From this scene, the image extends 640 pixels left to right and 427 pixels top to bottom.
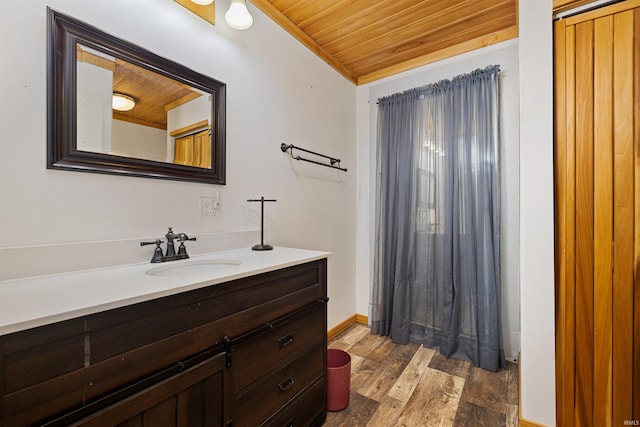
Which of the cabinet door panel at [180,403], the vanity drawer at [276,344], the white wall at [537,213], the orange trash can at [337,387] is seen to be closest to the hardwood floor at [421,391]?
the orange trash can at [337,387]

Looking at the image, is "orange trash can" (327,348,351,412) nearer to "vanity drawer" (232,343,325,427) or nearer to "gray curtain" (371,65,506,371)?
"vanity drawer" (232,343,325,427)

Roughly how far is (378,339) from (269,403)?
1.60m

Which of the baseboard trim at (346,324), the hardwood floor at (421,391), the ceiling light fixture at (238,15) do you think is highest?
the ceiling light fixture at (238,15)

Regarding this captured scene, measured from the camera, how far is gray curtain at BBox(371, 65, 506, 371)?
7.09ft

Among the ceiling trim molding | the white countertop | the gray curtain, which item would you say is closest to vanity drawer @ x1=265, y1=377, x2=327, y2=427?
the white countertop

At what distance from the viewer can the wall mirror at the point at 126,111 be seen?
1.06m

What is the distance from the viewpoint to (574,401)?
1.37 meters

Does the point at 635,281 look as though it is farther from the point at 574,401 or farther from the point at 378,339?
the point at 378,339

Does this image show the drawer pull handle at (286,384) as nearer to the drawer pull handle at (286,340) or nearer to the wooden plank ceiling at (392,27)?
the drawer pull handle at (286,340)

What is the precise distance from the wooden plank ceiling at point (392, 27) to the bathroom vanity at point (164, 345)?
5.78ft

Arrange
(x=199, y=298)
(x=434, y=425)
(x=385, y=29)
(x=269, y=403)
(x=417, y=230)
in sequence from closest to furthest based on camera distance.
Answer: (x=199, y=298) → (x=269, y=403) → (x=434, y=425) → (x=385, y=29) → (x=417, y=230)

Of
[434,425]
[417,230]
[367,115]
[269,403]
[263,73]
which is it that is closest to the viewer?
[269,403]

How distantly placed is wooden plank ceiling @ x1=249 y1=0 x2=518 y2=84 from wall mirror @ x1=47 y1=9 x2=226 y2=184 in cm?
91

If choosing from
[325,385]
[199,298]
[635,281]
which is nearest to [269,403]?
[325,385]
